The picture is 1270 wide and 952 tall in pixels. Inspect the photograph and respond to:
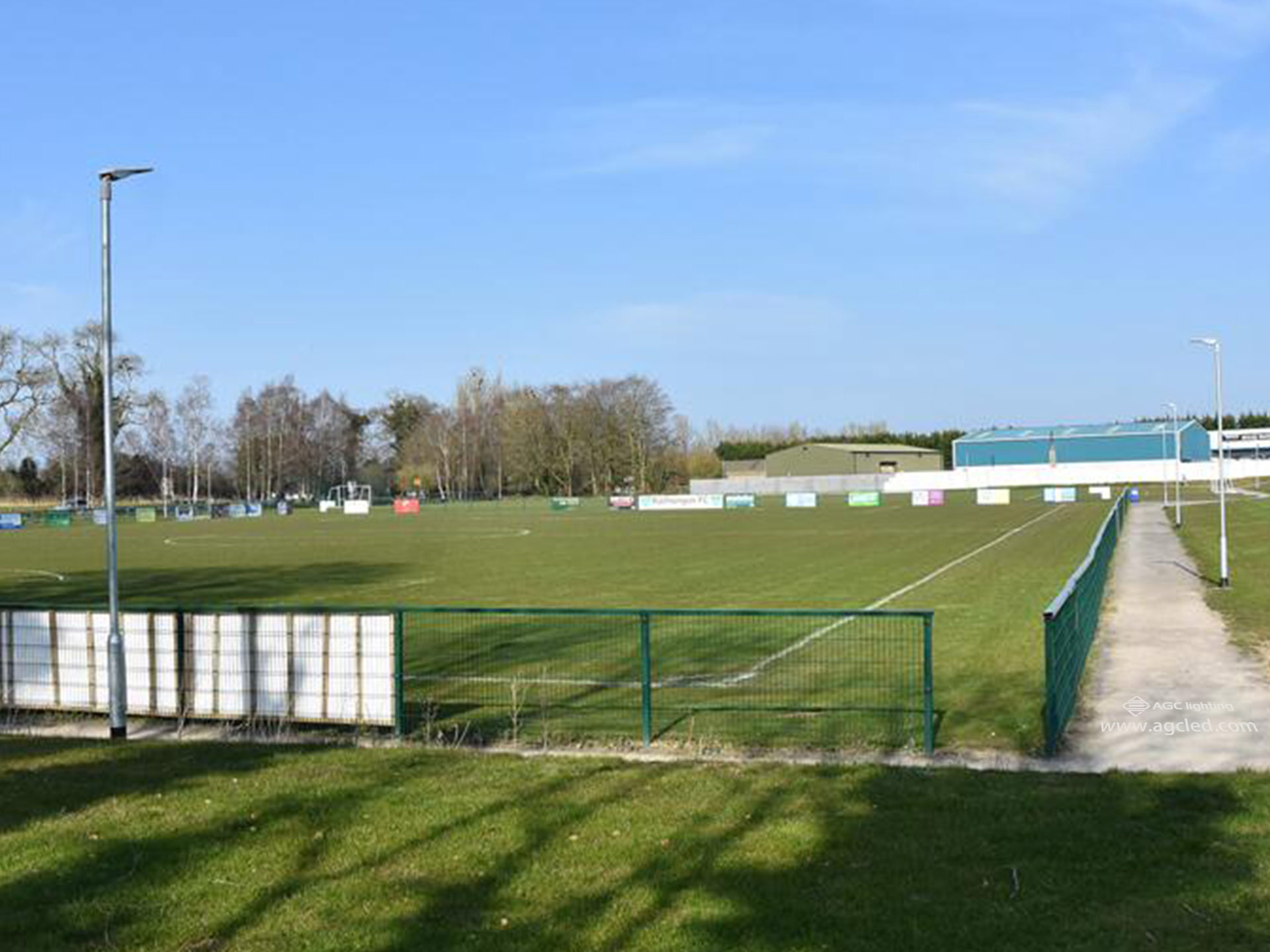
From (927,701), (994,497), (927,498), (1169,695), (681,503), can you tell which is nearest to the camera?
(927,701)

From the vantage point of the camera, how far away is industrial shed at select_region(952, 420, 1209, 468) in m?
128

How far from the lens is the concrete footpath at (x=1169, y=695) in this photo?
34.5 ft

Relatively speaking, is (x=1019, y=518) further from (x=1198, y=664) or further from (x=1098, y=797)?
(x=1098, y=797)

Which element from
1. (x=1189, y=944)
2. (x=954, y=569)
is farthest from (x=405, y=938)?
(x=954, y=569)

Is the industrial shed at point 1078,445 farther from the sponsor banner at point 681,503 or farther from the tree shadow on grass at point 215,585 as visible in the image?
the tree shadow on grass at point 215,585

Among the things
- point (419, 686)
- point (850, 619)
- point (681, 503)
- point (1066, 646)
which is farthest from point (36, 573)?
point (681, 503)

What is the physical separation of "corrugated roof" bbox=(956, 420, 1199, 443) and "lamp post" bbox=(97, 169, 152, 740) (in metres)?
126

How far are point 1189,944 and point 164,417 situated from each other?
13549 centimetres

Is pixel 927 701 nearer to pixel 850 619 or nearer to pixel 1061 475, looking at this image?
pixel 850 619

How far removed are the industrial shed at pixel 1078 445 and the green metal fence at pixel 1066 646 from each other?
4427 inches

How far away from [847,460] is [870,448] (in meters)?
8.37

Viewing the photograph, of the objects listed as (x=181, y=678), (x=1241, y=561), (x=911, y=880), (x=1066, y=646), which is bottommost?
(x=1241, y=561)

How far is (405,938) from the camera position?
5.93m

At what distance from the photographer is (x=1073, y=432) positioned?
136750 mm
